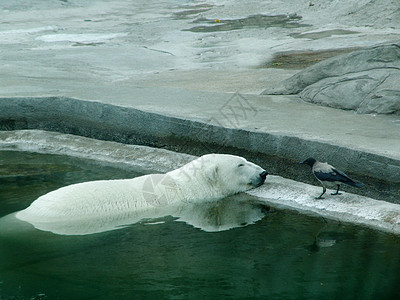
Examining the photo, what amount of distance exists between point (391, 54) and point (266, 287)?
4.67 metres

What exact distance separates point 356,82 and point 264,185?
2425 millimetres

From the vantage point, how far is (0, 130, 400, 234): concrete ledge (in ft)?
14.6

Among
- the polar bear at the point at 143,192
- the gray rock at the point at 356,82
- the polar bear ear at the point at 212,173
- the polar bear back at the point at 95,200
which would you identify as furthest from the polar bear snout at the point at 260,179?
the gray rock at the point at 356,82

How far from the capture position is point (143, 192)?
489cm

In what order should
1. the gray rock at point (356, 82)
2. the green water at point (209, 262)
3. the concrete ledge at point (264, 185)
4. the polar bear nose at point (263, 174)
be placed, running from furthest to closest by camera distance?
1. the gray rock at point (356, 82)
2. the polar bear nose at point (263, 174)
3. the concrete ledge at point (264, 185)
4. the green water at point (209, 262)

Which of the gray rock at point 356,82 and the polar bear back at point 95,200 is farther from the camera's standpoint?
the gray rock at point 356,82

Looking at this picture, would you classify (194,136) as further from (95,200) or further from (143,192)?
(95,200)

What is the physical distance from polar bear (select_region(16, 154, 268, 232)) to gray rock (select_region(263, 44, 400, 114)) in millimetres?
2134

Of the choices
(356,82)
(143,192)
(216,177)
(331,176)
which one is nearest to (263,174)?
(216,177)

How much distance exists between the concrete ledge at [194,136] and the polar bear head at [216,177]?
1.76ft

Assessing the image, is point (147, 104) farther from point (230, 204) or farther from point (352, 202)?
point (352, 202)

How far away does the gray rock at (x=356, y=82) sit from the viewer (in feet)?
21.6

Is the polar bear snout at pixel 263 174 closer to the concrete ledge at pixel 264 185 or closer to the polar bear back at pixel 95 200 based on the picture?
the concrete ledge at pixel 264 185

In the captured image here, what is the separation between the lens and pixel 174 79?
9586 millimetres
